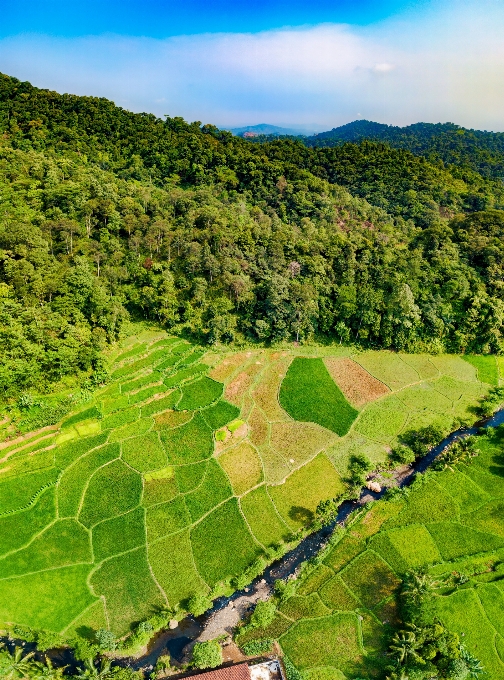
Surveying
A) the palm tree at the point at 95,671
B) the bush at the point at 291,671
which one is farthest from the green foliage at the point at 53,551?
the bush at the point at 291,671

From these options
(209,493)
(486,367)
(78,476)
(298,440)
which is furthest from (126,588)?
(486,367)

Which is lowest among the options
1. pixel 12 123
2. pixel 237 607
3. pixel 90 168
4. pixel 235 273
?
pixel 237 607

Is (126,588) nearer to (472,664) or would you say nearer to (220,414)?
(220,414)

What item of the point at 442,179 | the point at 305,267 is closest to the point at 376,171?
the point at 442,179

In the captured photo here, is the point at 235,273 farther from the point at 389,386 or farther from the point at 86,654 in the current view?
the point at 86,654

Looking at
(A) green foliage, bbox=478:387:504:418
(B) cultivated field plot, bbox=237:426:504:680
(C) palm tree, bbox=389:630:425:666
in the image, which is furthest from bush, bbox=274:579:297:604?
(A) green foliage, bbox=478:387:504:418

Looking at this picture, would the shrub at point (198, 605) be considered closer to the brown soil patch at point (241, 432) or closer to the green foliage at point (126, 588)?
the green foliage at point (126, 588)
